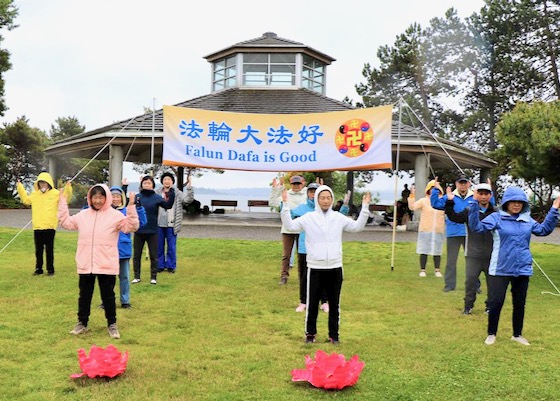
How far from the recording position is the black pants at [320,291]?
5.98m

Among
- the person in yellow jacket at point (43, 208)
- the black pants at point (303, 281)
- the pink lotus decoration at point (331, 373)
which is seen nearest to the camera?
the pink lotus decoration at point (331, 373)

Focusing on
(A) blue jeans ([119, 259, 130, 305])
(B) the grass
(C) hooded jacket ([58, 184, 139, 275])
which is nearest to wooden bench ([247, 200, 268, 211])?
(B) the grass

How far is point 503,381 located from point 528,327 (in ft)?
7.71

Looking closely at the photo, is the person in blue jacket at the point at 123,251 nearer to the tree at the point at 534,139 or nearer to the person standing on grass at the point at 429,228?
the person standing on grass at the point at 429,228

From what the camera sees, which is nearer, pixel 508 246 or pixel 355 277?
pixel 508 246

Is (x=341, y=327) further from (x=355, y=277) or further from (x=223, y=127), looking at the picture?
(x=223, y=127)

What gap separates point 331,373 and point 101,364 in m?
2.00

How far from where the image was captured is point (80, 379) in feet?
15.5

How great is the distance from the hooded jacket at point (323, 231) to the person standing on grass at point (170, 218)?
12.3 ft

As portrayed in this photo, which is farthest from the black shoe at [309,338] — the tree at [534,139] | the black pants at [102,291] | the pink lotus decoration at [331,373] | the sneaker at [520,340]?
the tree at [534,139]

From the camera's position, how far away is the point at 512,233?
6.03 metres

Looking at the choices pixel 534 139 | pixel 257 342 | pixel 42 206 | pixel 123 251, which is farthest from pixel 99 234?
pixel 534 139

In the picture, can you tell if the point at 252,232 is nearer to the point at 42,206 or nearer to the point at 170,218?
the point at 170,218

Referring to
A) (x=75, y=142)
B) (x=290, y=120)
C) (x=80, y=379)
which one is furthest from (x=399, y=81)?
(x=80, y=379)
